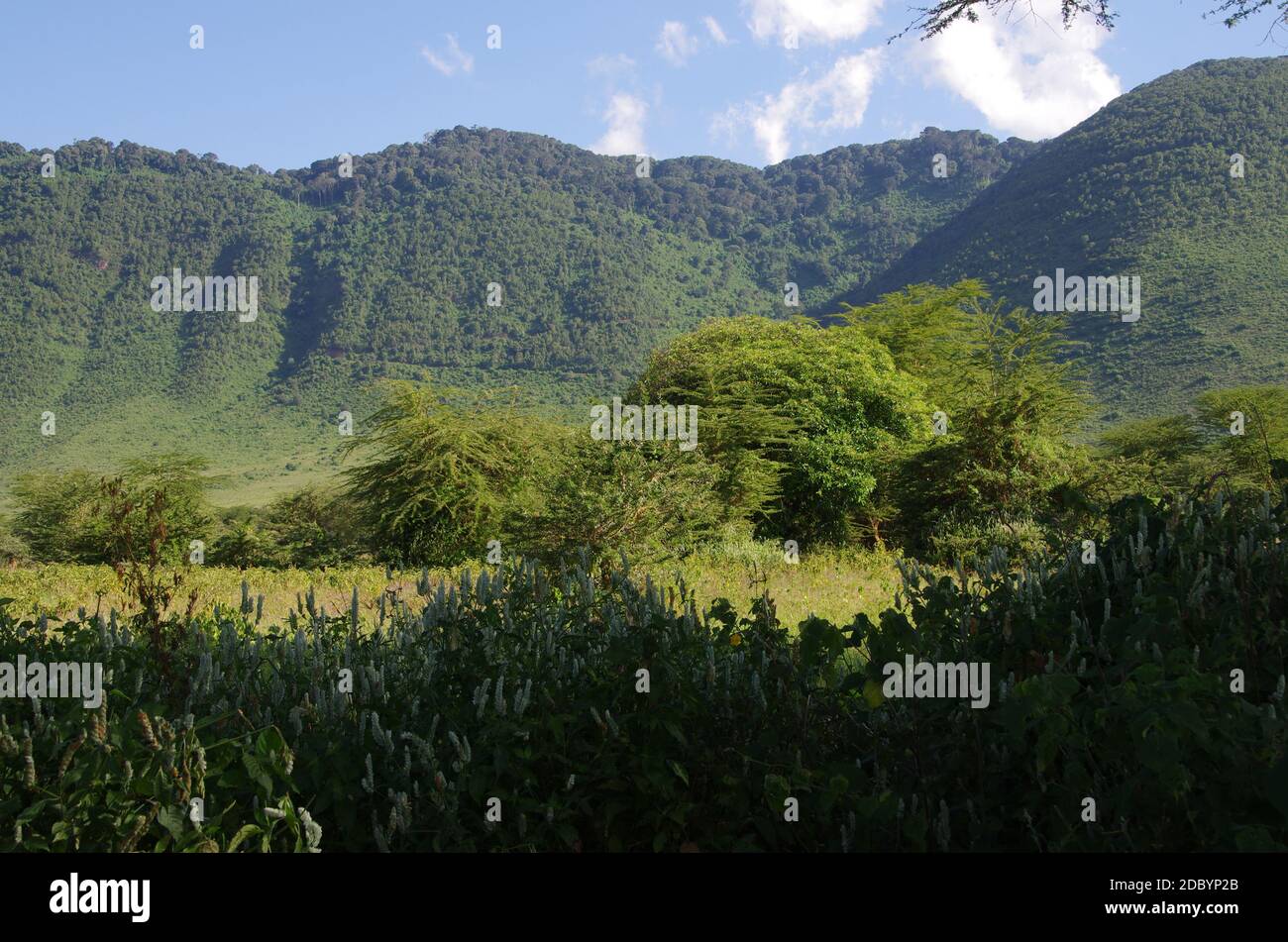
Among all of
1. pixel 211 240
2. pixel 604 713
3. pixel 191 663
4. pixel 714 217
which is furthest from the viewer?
pixel 714 217

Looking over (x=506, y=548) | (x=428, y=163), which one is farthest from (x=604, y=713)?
(x=428, y=163)

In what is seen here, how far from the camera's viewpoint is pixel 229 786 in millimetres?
2438

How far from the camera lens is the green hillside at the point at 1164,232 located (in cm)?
5812

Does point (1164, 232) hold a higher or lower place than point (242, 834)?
higher

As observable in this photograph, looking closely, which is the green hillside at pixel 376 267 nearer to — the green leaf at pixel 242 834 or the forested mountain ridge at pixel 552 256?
the forested mountain ridge at pixel 552 256

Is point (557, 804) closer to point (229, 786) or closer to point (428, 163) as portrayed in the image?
point (229, 786)

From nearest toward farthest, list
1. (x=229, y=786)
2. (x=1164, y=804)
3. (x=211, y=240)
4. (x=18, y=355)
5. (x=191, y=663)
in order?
(x=1164, y=804) → (x=229, y=786) → (x=191, y=663) → (x=18, y=355) → (x=211, y=240)

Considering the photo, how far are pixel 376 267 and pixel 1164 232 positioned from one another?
317ft

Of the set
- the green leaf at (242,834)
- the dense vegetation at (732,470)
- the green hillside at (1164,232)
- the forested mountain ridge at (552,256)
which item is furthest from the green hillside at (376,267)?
the green leaf at (242,834)

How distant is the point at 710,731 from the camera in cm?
291

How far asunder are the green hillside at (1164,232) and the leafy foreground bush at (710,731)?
51.6 metres

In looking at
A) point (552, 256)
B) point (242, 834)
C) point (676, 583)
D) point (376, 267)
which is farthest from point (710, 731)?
point (376, 267)

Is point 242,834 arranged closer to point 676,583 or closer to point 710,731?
point 710,731

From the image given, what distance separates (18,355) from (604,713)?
133 metres
